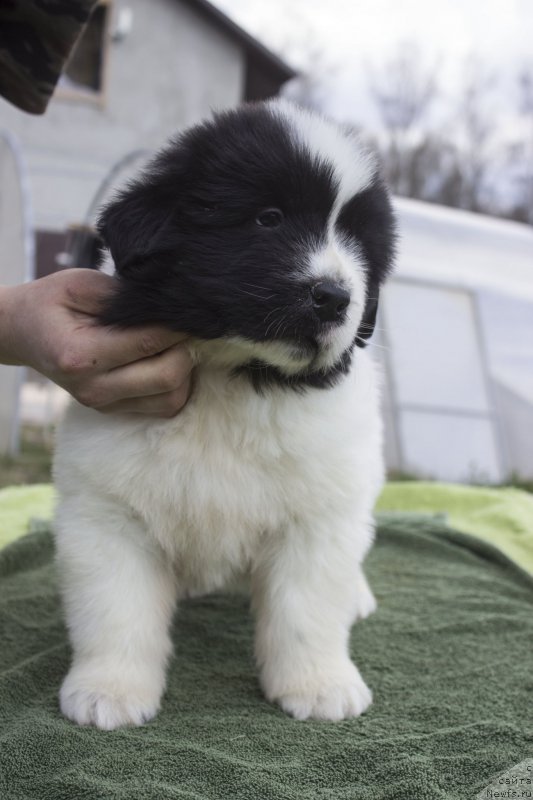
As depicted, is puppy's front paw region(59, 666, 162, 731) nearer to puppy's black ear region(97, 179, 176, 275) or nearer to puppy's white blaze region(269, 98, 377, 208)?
puppy's black ear region(97, 179, 176, 275)

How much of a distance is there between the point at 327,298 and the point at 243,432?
1.47 feet

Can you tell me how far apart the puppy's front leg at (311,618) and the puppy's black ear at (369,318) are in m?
0.48

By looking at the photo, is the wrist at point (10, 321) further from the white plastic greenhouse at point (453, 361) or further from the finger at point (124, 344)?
the white plastic greenhouse at point (453, 361)

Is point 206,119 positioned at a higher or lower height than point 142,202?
higher

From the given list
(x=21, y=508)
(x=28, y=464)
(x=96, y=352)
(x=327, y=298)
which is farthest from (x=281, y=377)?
(x=28, y=464)

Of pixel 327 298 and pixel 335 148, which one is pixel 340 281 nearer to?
pixel 327 298

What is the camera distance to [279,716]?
6.86 ft

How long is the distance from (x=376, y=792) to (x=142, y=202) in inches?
54.2

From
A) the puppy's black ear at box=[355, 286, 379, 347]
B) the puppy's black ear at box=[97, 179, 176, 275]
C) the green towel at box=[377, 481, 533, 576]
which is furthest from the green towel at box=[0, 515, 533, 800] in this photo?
the puppy's black ear at box=[97, 179, 176, 275]

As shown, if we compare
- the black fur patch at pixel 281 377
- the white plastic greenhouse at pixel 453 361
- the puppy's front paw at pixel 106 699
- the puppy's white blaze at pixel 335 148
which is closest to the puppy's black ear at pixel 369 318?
the black fur patch at pixel 281 377

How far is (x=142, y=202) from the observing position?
6.29 ft

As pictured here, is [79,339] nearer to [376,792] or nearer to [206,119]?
[206,119]

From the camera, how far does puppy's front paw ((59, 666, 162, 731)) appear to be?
1975mm

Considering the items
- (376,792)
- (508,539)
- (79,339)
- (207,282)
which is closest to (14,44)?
(79,339)
